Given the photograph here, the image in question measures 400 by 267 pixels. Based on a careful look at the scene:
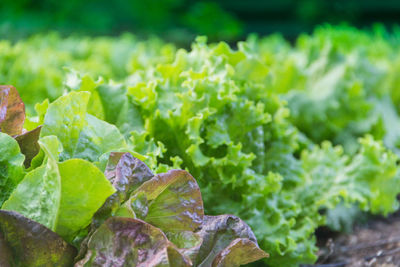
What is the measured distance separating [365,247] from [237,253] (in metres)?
1.77

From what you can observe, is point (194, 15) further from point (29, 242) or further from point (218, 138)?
point (29, 242)

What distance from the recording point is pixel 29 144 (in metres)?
1.66

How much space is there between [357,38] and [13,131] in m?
4.92

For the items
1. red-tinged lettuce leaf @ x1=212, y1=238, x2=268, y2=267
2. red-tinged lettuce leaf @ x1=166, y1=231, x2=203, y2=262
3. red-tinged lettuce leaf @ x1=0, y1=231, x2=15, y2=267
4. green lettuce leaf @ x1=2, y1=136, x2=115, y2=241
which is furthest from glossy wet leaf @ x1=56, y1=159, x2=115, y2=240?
red-tinged lettuce leaf @ x1=212, y1=238, x2=268, y2=267

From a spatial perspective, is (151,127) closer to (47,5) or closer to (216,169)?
(216,169)

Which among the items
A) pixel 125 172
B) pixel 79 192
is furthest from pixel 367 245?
pixel 79 192

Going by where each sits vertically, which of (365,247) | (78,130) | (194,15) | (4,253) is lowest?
(365,247)

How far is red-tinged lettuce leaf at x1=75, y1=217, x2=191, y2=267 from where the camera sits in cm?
136

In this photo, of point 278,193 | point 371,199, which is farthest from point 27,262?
point 371,199

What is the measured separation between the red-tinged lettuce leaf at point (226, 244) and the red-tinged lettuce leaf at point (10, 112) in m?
0.70

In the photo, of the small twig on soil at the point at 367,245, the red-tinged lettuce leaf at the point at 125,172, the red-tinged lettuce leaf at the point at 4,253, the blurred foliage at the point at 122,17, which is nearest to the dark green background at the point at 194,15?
the blurred foliage at the point at 122,17

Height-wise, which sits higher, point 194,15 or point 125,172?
point 125,172

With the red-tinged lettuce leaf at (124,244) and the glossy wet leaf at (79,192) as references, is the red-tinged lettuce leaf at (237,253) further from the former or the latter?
the glossy wet leaf at (79,192)

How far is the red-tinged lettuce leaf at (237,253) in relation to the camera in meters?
1.47
